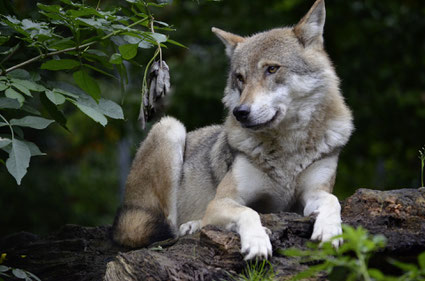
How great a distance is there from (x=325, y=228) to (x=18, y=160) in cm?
188

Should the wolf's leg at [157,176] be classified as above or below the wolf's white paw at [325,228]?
below

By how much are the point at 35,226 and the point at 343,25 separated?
621 centimetres

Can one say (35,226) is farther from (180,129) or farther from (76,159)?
(180,129)

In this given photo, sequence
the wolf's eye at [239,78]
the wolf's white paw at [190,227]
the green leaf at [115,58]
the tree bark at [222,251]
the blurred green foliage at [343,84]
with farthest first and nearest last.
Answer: the blurred green foliage at [343,84]
the wolf's white paw at [190,227]
the wolf's eye at [239,78]
the green leaf at [115,58]
the tree bark at [222,251]

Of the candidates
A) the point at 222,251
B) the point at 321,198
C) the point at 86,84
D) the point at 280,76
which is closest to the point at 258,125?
the point at 280,76

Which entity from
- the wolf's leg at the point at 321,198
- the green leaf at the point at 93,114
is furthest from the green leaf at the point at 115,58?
the wolf's leg at the point at 321,198

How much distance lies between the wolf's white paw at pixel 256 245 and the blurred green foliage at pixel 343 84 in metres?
5.46

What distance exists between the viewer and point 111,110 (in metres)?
3.87

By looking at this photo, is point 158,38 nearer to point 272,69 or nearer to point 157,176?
point 272,69

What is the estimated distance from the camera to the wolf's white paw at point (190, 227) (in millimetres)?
5164

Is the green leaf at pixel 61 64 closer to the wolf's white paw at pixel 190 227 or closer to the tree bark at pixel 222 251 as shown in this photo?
the tree bark at pixel 222 251

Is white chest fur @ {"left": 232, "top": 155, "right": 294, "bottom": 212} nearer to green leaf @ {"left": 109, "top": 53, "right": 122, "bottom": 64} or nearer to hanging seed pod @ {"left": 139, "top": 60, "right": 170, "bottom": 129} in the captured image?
hanging seed pod @ {"left": 139, "top": 60, "right": 170, "bottom": 129}

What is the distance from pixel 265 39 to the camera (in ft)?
16.6

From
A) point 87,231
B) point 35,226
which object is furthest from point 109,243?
point 35,226
